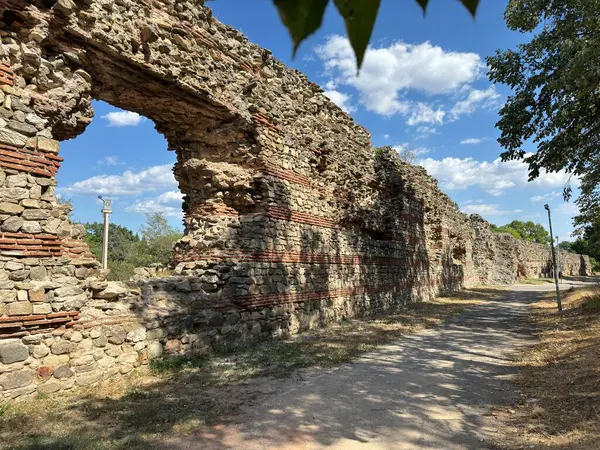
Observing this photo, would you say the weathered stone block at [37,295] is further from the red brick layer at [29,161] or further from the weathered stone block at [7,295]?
the red brick layer at [29,161]

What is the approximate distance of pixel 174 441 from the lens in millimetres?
3791

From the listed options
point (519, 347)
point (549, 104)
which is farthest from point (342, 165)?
point (519, 347)

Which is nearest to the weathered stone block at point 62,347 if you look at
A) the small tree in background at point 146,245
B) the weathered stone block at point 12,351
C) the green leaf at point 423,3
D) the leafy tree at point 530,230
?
the weathered stone block at point 12,351

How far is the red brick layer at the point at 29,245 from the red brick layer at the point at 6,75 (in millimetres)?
1920

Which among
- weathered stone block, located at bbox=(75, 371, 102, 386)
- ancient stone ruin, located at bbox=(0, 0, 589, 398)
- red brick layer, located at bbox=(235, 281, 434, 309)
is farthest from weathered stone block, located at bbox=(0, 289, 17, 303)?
red brick layer, located at bbox=(235, 281, 434, 309)

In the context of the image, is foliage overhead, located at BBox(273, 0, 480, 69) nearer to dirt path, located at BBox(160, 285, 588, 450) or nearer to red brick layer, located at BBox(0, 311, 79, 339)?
dirt path, located at BBox(160, 285, 588, 450)

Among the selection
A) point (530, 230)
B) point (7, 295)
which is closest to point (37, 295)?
point (7, 295)

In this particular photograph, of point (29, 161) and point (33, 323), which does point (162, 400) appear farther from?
point (29, 161)

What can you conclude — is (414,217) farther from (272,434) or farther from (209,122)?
(272,434)

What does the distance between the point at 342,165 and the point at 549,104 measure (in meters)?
5.53

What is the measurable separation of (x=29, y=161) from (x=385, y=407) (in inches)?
213

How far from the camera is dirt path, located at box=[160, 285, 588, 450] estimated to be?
3889 mm

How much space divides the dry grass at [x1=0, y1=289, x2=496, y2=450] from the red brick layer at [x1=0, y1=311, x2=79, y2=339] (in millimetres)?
795

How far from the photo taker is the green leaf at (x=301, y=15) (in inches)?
31.6
